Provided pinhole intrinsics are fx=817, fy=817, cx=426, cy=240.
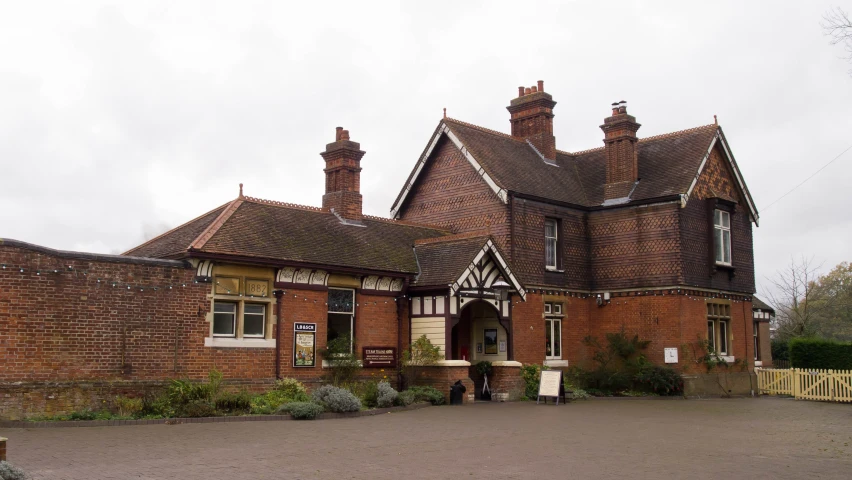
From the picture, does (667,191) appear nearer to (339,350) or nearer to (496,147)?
(496,147)

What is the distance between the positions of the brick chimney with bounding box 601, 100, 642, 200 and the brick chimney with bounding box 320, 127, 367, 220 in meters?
9.09

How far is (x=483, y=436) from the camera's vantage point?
14.2 metres

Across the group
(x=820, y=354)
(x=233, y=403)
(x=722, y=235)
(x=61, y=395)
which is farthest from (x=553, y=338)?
(x=61, y=395)

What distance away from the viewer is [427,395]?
2053 cm

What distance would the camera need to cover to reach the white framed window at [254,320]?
63.8ft

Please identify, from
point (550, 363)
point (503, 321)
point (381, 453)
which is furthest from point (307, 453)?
point (550, 363)

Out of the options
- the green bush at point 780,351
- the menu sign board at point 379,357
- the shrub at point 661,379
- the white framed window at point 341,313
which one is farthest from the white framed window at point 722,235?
the green bush at point 780,351

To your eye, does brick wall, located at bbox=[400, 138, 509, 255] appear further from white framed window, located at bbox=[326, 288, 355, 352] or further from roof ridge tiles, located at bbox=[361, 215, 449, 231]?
white framed window, located at bbox=[326, 288, 355, 352]

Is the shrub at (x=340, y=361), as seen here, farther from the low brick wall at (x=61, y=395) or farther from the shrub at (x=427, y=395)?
the low brick wall at (x=61, y=395)

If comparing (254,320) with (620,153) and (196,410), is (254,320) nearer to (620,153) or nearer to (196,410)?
(196,410)

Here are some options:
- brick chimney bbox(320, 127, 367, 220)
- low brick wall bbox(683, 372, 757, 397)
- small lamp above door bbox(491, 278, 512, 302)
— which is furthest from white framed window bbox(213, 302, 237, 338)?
low brick wall bbox(683, 372, 757, 397)

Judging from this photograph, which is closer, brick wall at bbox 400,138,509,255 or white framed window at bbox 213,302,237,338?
white framed window at bbox 213,302,237,338

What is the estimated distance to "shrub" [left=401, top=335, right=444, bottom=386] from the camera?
70.4ft

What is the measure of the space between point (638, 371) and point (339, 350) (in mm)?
10464
